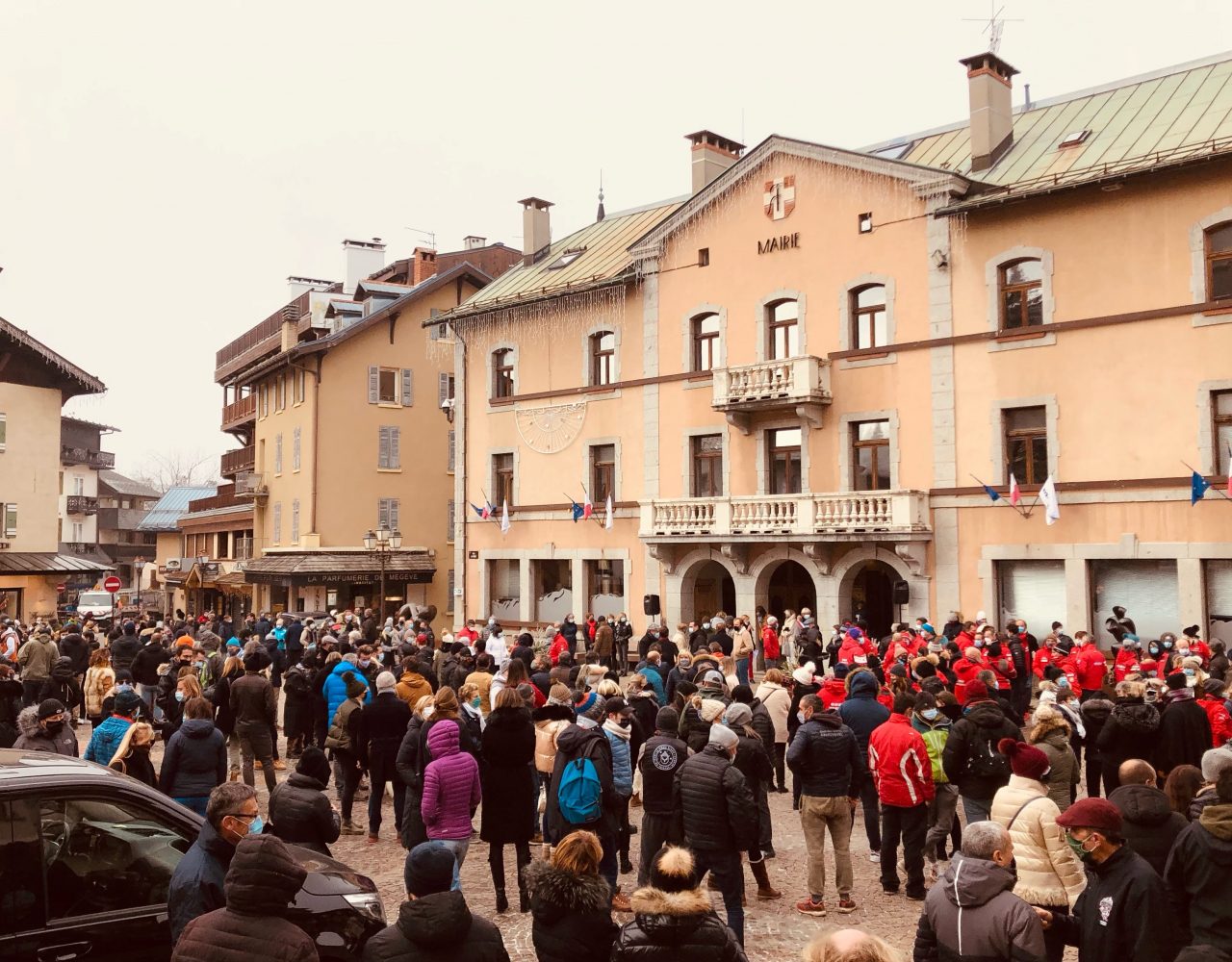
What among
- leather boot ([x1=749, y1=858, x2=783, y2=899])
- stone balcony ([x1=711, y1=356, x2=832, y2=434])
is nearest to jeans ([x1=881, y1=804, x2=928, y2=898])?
leather boot ([x1=749, y1=858, x2=783, y2=899])

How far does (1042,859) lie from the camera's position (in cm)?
669

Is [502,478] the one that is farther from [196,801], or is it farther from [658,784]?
[658,784]

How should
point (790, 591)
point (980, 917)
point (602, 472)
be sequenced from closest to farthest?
point (980, 917) → point (790, 591) → point (602, 472)

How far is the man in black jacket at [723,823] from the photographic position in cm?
795

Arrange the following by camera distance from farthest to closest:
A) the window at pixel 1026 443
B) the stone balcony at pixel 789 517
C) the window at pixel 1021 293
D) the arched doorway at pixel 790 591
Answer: the arched doorway at pixel 790 591 < the stone balcony at pixel 789 517 < the window at pixel 1021 293 < the window at pixel 1026 443

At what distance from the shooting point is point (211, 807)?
5660 millimetres

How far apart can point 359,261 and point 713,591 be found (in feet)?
98.9

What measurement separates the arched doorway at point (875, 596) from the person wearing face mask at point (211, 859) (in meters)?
22.5

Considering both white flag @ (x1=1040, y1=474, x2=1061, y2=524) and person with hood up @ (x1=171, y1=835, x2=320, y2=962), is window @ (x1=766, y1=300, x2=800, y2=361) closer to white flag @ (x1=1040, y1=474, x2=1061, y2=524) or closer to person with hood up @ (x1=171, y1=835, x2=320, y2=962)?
white flag @ (x1=1040, y1=474, x2=1061, y2=524)

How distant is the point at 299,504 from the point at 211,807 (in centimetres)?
3764

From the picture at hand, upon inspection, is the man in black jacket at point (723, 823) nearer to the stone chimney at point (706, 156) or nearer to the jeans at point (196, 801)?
the jeans at point (196, 801)

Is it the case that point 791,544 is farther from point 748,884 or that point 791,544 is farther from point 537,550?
point 748,884

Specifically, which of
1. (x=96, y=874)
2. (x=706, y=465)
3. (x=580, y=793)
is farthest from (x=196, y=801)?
(x=706, y=465)

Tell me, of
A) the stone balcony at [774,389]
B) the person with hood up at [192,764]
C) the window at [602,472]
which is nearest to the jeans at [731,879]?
the person with hood up at [192,764]
